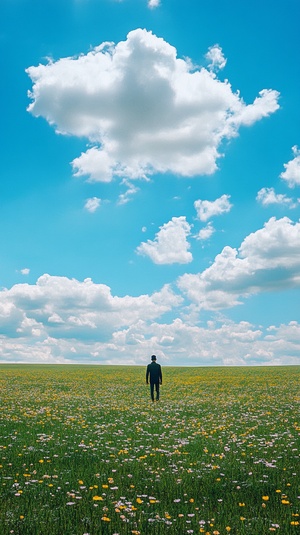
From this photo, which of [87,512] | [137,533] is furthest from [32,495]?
[137,533]

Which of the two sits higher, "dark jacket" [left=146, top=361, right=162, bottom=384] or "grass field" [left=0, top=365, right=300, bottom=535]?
"dark jacket" [left=146, top=361, right=162, bottom=384]

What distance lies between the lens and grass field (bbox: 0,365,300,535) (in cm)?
825

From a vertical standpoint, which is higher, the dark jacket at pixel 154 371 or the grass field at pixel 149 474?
the dark jacket at pixel 154 371

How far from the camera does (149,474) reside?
11391 millimetres

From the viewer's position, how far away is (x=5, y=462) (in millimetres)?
12562

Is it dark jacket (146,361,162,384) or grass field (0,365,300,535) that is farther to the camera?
dark jacket (146,361,162,384)

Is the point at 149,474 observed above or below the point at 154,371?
below

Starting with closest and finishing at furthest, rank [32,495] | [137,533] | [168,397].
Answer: [137,533]
[32,495]
[168,397]

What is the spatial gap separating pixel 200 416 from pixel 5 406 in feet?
38.9

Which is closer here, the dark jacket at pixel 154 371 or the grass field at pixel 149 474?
the grass field at pixel 149 474

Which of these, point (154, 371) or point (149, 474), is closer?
point (149, 474)

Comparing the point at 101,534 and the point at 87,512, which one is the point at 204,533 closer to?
the point at 101,534

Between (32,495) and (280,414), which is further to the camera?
(280,414)

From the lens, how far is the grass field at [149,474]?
325 inches
